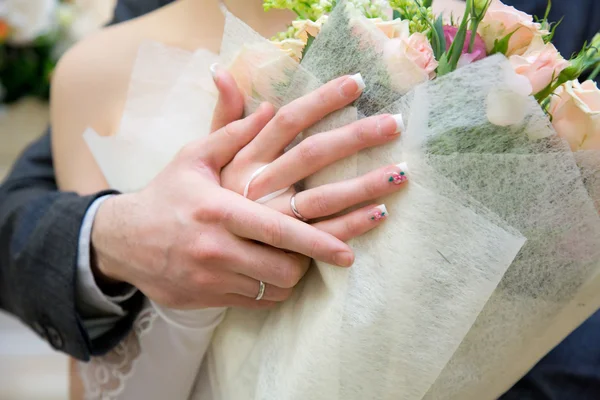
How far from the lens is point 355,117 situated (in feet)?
1.93

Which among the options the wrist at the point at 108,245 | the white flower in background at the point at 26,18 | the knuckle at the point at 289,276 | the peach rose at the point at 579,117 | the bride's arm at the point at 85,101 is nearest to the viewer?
the peach rose at the point at 579,117

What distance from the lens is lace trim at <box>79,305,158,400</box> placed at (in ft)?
2.76

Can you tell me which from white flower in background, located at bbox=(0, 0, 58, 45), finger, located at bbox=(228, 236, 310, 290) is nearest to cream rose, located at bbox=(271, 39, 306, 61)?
finger, located at bbox=(228, 236, 310, 290)

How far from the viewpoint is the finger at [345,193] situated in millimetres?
539

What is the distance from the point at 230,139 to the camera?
0.66 m

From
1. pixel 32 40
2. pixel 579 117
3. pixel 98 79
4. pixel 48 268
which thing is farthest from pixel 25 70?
pixel 579 117

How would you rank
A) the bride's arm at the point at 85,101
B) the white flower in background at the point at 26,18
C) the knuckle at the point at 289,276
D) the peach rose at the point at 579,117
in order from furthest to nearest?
the white flower in background at the point at 26,18 → the bride's arm at the point at 85,101 → the knuckle at the point at 289,276 → the peach rose at the point at 579,117

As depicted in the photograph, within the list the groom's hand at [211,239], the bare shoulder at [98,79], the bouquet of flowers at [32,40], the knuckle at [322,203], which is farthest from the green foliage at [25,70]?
the knuckle at [322,203]

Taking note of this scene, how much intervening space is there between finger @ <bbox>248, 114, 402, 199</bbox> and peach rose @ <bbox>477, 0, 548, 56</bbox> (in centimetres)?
13

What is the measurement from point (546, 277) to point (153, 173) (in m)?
0.58

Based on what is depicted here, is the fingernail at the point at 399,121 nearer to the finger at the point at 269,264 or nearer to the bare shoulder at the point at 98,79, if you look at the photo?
the finger at the point at 269,264

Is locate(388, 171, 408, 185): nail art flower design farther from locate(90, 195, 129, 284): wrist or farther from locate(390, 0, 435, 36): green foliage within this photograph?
locate(90, 195, 129, 284): wrist

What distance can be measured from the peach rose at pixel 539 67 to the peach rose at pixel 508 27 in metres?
0.03

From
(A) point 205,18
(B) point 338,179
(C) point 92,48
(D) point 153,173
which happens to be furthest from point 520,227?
(C) point 92,48
